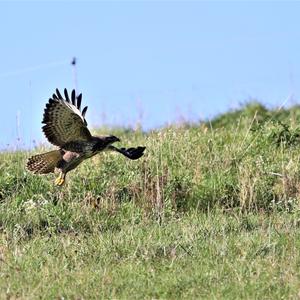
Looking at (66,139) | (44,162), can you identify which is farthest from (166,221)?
(44,162)

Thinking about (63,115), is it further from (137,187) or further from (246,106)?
(246,106)

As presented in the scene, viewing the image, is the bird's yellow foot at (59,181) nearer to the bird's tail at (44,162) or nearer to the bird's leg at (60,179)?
the bird's leg at (60,179)

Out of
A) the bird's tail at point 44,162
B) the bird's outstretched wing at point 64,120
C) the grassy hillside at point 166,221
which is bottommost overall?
the grassy hillside at point 166,221

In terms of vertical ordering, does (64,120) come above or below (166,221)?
above

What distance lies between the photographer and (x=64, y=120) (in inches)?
367

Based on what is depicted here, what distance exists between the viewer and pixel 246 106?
15.5 meters

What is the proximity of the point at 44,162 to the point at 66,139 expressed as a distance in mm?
573

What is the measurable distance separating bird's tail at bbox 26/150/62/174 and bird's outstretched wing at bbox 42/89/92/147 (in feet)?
1.17

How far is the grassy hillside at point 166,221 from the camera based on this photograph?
670cm

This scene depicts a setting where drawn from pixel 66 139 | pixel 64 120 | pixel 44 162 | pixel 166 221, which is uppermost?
pixel 64 120

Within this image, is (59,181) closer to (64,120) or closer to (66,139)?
(66,139)

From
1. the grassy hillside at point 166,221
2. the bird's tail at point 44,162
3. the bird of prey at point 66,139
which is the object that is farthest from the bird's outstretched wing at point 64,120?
the grassy hillside at point 166,221

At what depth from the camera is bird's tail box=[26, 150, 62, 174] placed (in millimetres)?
9992

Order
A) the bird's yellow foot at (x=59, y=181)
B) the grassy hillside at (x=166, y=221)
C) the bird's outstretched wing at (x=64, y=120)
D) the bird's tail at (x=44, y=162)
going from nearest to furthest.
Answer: the grassy hillside at (x=166, y=221), the bird's outstretched wing at (x=64, y=120), the bird's yellow foot at (x=59, y=181), the bird's tail at (x=44, y=162)
